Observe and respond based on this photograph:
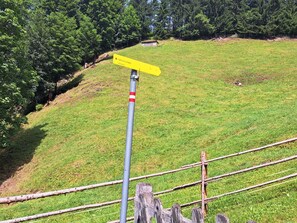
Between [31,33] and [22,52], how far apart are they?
61.5 ft

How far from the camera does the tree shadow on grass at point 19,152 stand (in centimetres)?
2264

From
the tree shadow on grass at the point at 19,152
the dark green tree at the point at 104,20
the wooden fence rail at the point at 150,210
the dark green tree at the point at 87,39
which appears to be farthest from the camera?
the dark green tree at the point at 104,20

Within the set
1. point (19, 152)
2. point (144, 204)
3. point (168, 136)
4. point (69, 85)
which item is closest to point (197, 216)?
point (144, 204)

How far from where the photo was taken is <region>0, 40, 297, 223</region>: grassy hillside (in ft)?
36.3

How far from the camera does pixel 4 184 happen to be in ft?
67.9

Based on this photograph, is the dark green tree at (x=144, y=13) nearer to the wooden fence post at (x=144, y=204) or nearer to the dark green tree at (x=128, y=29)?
the dark green tree at (x=128, y=29)

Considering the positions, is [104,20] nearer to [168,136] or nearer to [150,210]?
[168,136]

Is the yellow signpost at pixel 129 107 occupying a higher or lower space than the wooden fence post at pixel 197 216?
higher

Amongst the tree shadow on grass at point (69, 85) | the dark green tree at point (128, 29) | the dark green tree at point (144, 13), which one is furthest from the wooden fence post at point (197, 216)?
the dark green tree at point (144, 13)

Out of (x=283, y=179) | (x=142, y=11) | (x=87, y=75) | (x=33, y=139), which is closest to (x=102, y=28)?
(x=142, y=11)

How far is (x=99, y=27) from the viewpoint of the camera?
70250 millimetres

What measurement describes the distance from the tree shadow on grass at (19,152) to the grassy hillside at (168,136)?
7 cm

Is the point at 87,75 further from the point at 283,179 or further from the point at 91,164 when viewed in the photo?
the point at 283,179

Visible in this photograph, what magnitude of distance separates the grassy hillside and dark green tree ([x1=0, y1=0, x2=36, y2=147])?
9.67 feet
